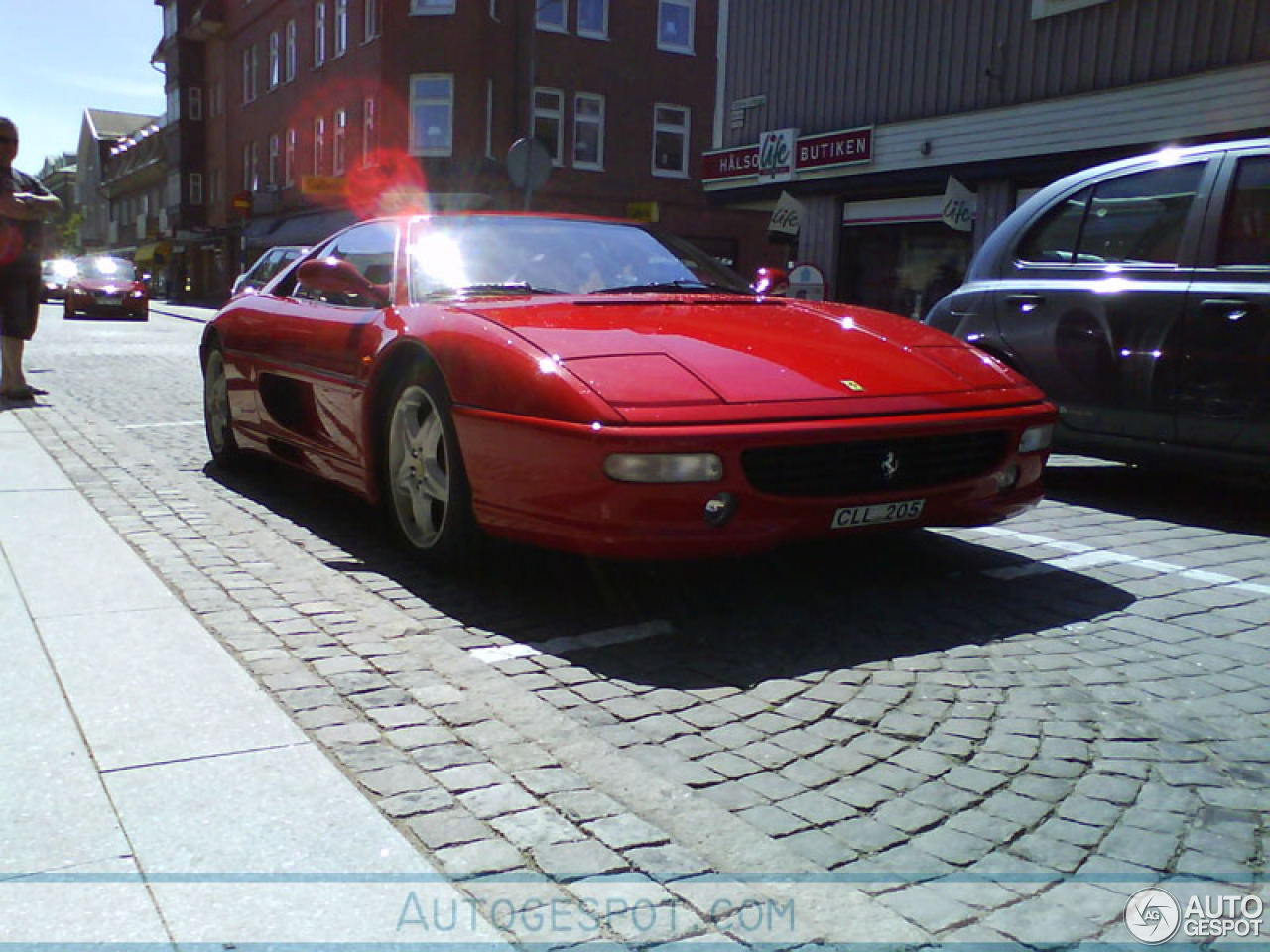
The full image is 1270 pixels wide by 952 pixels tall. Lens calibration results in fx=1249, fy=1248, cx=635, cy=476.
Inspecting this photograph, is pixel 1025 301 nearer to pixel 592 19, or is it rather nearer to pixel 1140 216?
pixel 1140 216

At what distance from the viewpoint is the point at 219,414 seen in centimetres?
648

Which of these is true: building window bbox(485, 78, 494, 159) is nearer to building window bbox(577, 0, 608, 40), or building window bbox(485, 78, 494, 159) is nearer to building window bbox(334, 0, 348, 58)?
building window bbox(577, 0, 608, 40)

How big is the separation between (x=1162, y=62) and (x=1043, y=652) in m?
11.3

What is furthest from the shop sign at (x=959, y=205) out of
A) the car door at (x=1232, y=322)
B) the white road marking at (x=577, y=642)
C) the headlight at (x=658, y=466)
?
the headlight at (x=658, y=466)

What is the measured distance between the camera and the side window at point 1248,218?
17.3ft

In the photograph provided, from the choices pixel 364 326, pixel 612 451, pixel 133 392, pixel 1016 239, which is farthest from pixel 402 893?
pixel 133 392

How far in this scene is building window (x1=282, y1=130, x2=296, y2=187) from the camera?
37.3m

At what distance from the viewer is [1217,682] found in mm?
3293

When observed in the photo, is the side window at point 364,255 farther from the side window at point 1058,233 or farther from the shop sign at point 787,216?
the shop sign at point 787,216

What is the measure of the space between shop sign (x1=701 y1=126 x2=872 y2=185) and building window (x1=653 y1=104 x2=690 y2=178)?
1267 centimetres

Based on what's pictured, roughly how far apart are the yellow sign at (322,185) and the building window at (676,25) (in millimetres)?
9014

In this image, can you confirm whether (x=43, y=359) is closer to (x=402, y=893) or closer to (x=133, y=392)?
(x=133, y=392)

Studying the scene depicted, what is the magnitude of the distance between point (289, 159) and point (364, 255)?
35.1m

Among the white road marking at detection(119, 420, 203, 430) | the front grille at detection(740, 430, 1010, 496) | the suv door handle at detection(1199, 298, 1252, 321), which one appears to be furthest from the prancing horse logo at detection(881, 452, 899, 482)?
the white road marking at detection(119, 420, 203, 430)
